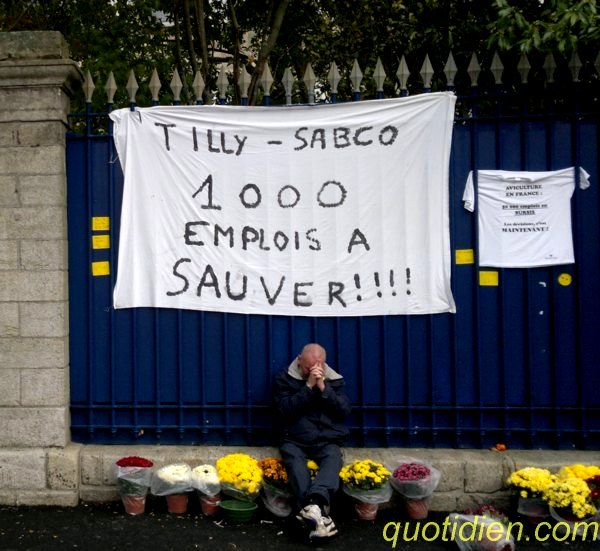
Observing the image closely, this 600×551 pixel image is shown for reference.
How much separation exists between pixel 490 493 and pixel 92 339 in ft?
10.7

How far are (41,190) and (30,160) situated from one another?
25 centimetres

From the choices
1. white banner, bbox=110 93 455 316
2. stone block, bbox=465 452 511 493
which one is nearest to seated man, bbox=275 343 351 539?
white banner, bbox=110 93 455 316

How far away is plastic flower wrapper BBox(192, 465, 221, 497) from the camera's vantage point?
4.66m

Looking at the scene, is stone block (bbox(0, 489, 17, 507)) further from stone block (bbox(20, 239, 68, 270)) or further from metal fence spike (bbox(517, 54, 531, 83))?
metal fence spike (bbox(517, 54, 531, 83))

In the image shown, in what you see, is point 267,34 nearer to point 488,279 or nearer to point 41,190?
point 41,190

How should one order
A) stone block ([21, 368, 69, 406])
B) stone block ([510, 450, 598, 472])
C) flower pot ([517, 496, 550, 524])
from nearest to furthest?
flower pot ([517, 496, 550, 524]), stone block ([510, 450, 598, 472]), stone block ([21, 368, 69, 406])

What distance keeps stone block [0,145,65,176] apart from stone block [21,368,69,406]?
5.08 feet

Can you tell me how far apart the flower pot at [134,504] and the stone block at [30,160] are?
253 centimetres

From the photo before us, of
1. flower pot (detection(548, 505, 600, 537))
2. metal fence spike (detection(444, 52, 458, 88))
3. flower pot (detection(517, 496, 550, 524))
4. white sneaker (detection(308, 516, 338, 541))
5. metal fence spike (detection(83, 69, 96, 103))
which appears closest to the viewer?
white sneaker (detection(308, 516, 338, 541))

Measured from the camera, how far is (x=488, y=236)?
4.96 meters

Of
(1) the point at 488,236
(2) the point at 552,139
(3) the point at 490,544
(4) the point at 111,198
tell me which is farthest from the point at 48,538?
(2) the point at 552,139

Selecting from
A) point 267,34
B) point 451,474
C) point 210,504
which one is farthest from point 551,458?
point 267,34

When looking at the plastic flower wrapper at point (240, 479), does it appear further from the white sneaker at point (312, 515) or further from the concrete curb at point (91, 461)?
the white sneaker at point (312, 515)

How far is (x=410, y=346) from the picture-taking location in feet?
16.4
